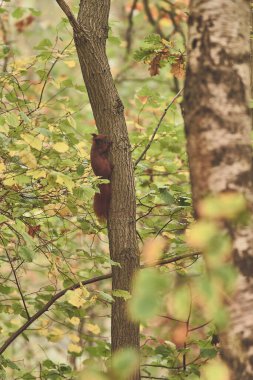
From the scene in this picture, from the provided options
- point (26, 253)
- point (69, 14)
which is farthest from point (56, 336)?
point (69, 14)

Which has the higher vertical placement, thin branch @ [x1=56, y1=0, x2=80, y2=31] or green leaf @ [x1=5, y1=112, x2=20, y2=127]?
thin branch @ [x1=56, y1=0, x2=80, y2=31]

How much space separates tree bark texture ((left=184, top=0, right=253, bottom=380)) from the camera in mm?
1343

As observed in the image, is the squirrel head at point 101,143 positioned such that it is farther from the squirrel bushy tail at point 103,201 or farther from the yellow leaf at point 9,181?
the yellow leaf at point 9,181

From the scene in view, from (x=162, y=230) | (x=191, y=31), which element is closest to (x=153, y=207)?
(x=162, y=230)

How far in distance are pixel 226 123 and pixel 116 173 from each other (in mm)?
1353

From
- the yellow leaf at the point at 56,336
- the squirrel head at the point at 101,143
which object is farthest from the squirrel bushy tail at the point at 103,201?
the yellow leaf at the point at 56,336

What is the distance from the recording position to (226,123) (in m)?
1.38

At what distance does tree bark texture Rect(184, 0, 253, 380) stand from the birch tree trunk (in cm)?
127

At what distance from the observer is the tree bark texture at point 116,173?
8.78 feet

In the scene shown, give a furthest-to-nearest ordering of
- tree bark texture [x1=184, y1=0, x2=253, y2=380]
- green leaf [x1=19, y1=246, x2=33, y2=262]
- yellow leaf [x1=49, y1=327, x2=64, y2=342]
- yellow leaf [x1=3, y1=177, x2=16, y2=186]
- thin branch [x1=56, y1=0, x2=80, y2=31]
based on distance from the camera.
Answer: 1. yellow leaf [x1=49, y1=327, x2=64, y2=342]
2. thin branch [x1=56, y1=0, x2=80, y2=31]
3. yellow leaf [x1=3, y1=177, x2=16, y2=186]
4. green leaf [x1=19, y1=246, x2=33, y2=262]
5. tree bark texture [x1=184, y1=0, x2=253, y2=380]

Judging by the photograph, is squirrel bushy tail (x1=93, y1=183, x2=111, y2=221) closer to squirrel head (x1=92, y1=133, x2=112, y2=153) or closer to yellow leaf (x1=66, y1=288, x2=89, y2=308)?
squirrel head (x1=92, y1=133, x2=112, y2=153)

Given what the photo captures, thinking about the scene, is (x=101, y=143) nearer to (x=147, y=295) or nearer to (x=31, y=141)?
(x=31, y=141)

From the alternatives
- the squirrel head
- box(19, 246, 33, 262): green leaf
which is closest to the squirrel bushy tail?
the squirrel head

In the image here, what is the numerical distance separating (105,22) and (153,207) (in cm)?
94
